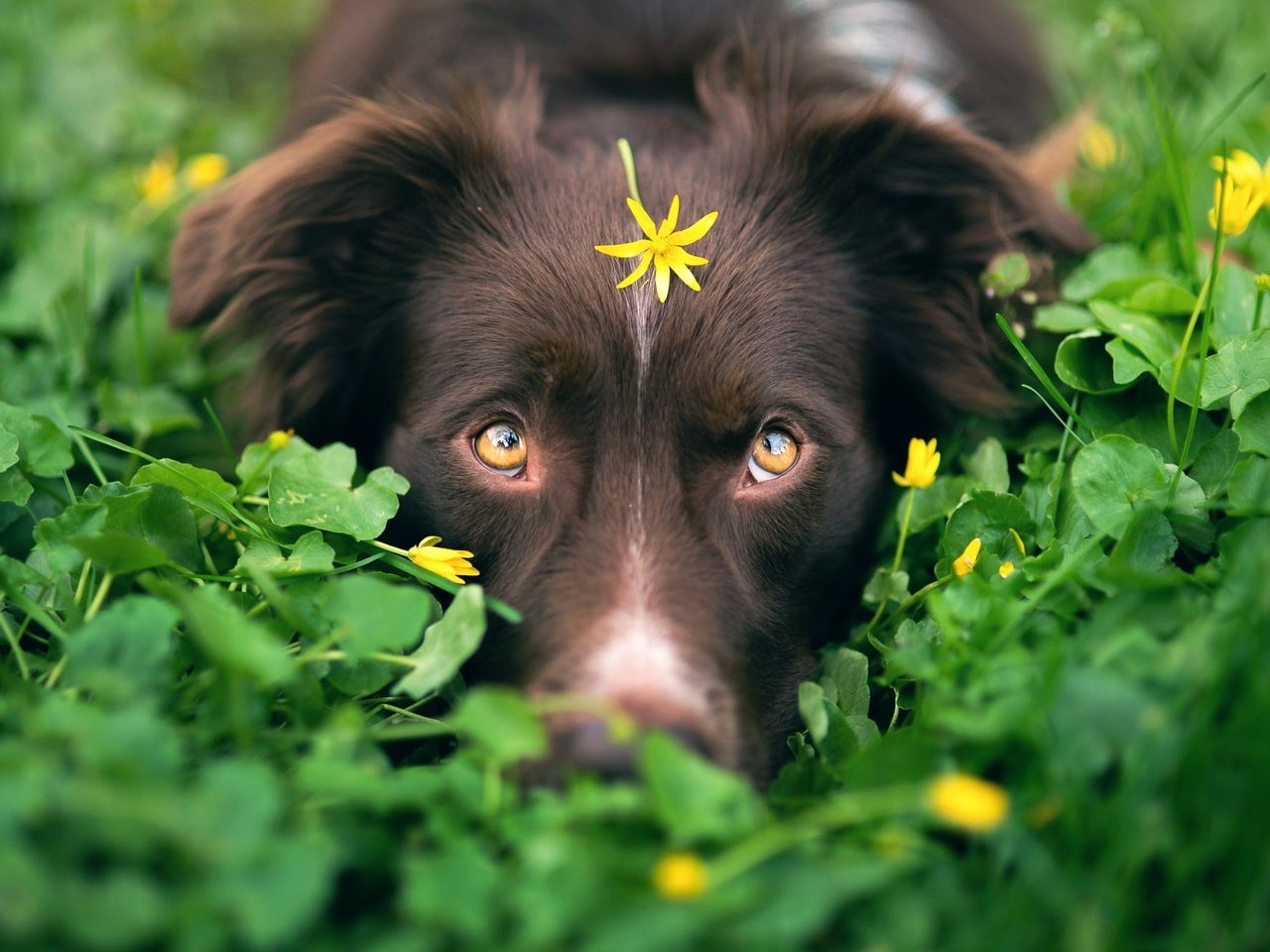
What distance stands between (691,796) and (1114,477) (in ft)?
3.94

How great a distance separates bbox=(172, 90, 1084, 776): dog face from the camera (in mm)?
2406

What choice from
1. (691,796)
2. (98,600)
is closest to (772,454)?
(691,796)

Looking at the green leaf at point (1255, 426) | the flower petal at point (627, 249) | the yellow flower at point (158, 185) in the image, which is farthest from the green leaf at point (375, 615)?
the yellow flower at point (158, 185)

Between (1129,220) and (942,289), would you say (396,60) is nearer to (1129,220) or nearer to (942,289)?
(942,289)

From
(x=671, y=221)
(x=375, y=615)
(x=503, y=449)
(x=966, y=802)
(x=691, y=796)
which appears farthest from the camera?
(x=503, y=449)

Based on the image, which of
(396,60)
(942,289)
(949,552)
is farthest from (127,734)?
(396,60)

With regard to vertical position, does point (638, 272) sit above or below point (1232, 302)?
below

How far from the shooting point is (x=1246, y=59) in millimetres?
4469

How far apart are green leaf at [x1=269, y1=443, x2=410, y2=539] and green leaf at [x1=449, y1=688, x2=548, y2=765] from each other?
0.76m

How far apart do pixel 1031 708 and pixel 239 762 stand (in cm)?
111

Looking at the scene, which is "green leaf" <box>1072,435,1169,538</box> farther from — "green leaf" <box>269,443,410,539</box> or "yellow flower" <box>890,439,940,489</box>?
"green leaf" <box>269,443,410,539</box>

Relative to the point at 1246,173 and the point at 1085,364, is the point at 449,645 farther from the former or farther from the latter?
the point at 1246,173

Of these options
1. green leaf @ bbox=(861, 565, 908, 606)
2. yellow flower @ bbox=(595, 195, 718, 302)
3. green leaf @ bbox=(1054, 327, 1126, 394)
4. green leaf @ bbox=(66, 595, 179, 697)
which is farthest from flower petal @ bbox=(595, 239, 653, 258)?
green leaf @ bbox=(66, 595, 179, 697)

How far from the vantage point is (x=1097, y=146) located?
13.1 feet
